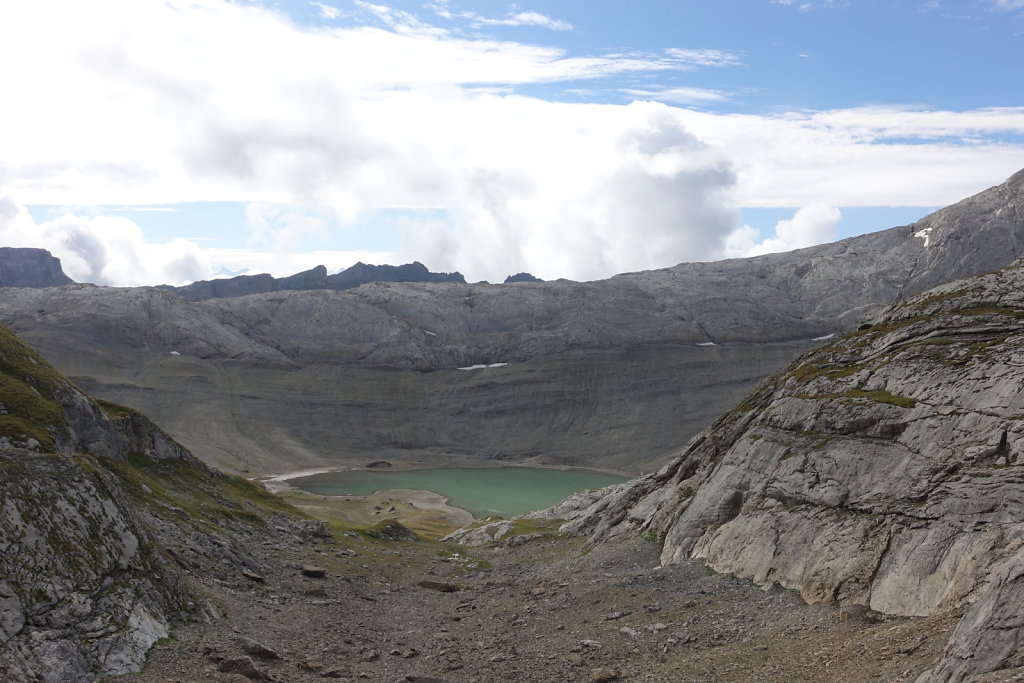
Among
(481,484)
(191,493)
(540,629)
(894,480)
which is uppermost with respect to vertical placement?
(894,480)

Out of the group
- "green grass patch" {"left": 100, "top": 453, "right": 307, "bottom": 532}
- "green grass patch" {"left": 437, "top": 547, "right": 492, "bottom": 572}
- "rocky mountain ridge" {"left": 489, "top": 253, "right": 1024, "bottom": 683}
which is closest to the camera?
"rocky mountain ridge" {"left": 489, "top": 253, "right": 1024, "bottom": 683}

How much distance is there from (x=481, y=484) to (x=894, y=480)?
444ft

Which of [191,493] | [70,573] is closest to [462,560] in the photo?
[191,493]

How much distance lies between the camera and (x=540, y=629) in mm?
33562

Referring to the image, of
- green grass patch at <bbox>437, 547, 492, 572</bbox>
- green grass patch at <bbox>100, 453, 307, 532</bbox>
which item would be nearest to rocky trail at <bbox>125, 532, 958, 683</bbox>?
green grass patch at <bbox>100, 453, 307, 532</bbox>

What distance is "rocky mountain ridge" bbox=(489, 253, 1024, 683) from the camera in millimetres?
24547

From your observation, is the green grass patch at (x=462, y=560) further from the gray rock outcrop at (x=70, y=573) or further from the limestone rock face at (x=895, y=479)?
the gray rock outcrop at (x=70, y=573)

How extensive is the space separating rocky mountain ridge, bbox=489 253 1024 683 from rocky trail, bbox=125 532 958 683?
66.2 inches

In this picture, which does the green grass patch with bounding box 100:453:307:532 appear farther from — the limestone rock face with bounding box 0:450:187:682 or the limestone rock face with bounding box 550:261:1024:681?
the limestone rock face with bounding box 550:261:1024:681

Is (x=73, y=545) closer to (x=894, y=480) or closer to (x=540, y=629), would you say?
(x=540, y=629)

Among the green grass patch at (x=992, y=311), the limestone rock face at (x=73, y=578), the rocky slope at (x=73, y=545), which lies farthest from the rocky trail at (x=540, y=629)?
the green grass patch at (x=992, y=311)

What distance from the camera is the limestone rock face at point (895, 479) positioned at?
2466 centimetres

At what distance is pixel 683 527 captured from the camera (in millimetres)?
41031

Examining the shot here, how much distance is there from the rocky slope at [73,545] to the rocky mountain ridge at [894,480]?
23021 millimetres
